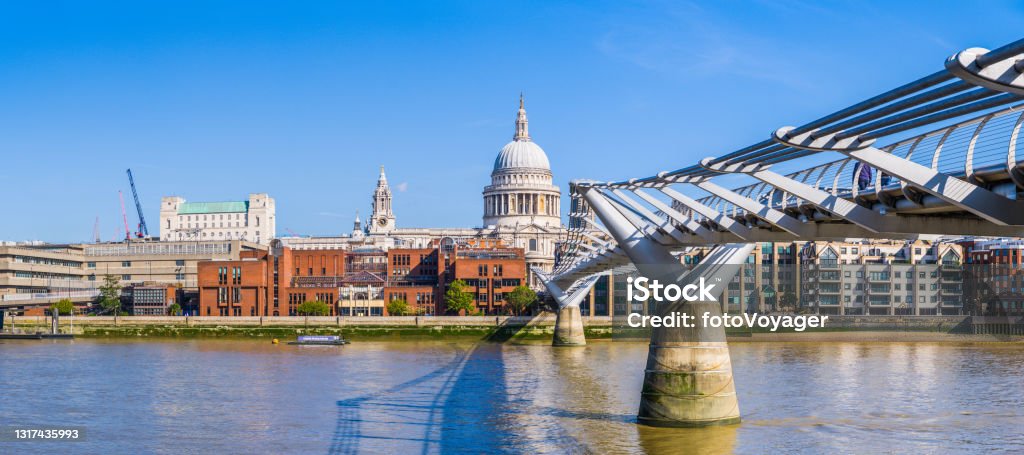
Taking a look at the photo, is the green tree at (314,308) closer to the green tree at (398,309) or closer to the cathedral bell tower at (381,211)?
the green tree at (398,309)

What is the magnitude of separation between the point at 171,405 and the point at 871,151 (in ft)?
81.7

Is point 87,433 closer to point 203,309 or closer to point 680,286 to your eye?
point 680,286

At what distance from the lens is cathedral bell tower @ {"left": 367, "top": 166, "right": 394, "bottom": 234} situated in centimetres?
18238

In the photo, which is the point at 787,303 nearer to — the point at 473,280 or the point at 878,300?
the point at 878,300

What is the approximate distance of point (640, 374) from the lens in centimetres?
4384

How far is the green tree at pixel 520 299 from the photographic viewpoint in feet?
304

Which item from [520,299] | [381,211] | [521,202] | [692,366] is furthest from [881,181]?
[381,211]

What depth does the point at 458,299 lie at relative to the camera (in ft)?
A: 304

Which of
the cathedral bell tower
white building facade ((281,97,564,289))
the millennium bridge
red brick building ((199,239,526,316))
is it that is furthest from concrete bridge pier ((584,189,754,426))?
the cathedral bell tower

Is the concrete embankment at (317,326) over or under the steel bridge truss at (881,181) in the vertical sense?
under

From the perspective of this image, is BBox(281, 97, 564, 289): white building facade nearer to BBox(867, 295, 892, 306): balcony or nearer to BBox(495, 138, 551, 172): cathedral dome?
BBox(495, 138, 551, 172): cathedral dome

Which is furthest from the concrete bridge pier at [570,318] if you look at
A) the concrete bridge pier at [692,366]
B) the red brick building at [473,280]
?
the concrete bridge pier at [692,366]

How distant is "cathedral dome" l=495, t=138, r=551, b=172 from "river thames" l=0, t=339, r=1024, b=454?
103143 millimetres

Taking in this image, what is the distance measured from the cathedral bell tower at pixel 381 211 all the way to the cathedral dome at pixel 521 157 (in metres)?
26.3
